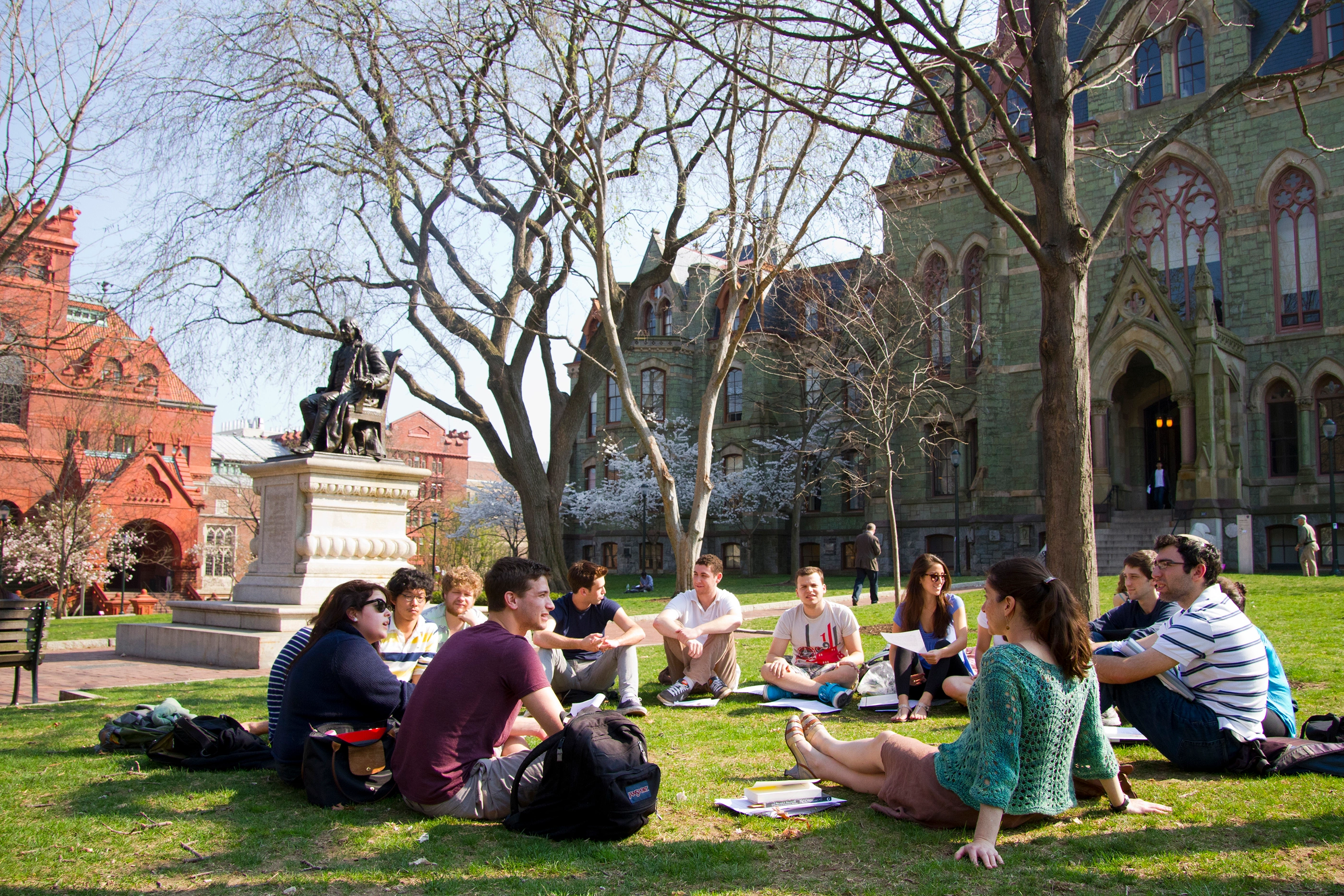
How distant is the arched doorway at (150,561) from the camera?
4372 centimetres

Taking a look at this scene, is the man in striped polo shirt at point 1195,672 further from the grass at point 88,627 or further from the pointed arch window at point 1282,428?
the pointed arch window at point 1282,428

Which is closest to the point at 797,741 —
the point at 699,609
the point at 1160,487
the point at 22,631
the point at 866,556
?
the point at 699,609

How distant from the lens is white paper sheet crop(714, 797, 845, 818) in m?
4.91

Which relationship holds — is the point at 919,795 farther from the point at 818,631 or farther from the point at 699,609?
the point at 699,609

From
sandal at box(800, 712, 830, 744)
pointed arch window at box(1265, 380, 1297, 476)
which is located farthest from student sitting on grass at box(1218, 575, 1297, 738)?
pointed arch window at box(1265, 380, 1297, 476)

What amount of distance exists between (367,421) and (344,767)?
9352 millimetres

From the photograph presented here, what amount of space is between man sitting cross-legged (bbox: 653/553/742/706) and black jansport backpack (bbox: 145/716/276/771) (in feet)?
11.1

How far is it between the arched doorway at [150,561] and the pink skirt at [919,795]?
143 ft

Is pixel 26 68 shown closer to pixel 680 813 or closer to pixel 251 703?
pixel 251 703

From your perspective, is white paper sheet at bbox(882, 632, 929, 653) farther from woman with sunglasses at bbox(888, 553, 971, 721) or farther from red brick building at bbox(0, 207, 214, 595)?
red brick building at bbox(0, 207, 214, 595)

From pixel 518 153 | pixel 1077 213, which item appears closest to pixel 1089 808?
pixel 1077 213

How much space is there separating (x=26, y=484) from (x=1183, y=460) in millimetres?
42502

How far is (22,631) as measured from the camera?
348 inches

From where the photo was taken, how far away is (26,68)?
38.9 feet
